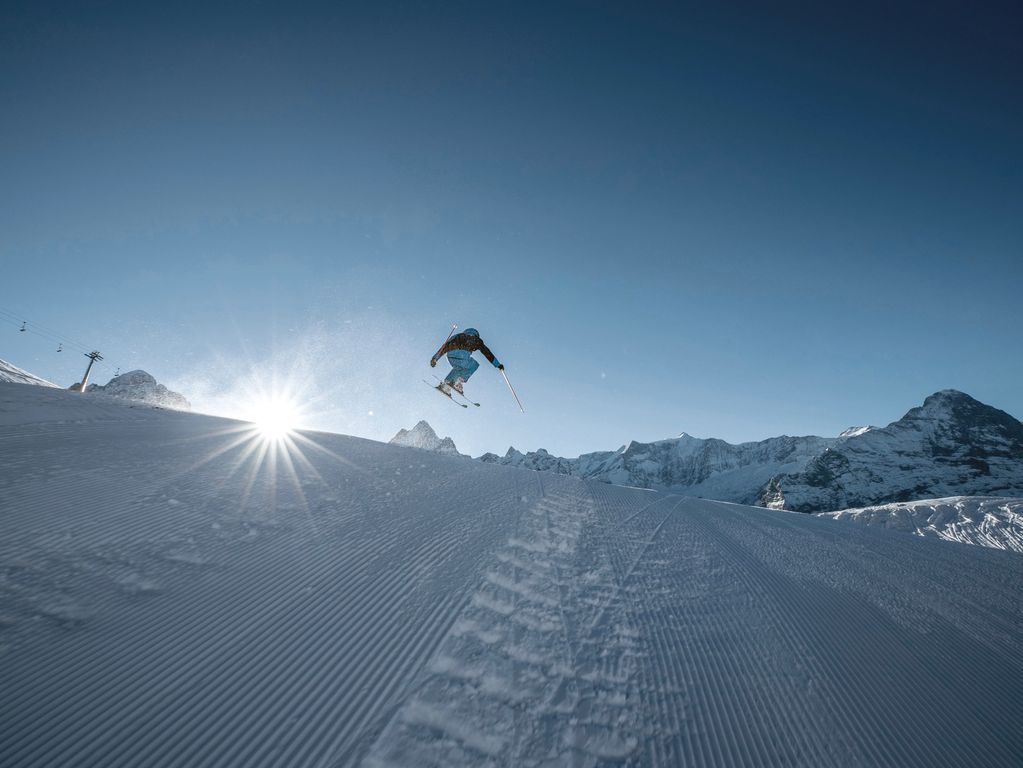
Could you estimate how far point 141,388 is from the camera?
11756 centimetres

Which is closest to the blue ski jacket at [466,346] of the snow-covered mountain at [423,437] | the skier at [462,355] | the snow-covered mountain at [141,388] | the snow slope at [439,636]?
the skier at [462,355]

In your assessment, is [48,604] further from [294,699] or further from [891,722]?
[891,722]

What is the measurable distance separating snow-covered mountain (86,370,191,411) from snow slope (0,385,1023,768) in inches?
5616

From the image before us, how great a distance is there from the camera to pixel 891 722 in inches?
127

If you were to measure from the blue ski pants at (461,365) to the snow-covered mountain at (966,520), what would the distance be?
36.9 m

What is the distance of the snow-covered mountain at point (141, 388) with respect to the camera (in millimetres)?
114312

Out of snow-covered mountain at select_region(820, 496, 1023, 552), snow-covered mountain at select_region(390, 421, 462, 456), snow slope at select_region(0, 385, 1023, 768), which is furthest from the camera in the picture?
snow-covered mountain at select_region(390, 421, 462, 456)

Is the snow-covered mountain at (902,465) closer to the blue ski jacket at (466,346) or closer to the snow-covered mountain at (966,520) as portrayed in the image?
the snow-covered mountain at (966,520)

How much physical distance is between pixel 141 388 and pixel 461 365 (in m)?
153

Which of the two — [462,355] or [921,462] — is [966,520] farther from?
[921,462]

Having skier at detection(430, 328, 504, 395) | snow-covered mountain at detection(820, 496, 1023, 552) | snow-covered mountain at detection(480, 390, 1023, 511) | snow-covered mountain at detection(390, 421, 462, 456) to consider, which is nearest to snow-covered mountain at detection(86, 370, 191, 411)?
snow-covered mountain at detection(390, 421, 462, 456)

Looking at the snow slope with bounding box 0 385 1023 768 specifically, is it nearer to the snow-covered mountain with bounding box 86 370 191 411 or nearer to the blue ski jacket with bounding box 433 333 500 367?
the blue ski jacket with bounding box 433 333 500 367

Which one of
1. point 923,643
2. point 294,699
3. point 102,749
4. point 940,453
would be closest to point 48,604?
point 102,749

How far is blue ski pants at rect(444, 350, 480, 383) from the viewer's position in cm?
1611
